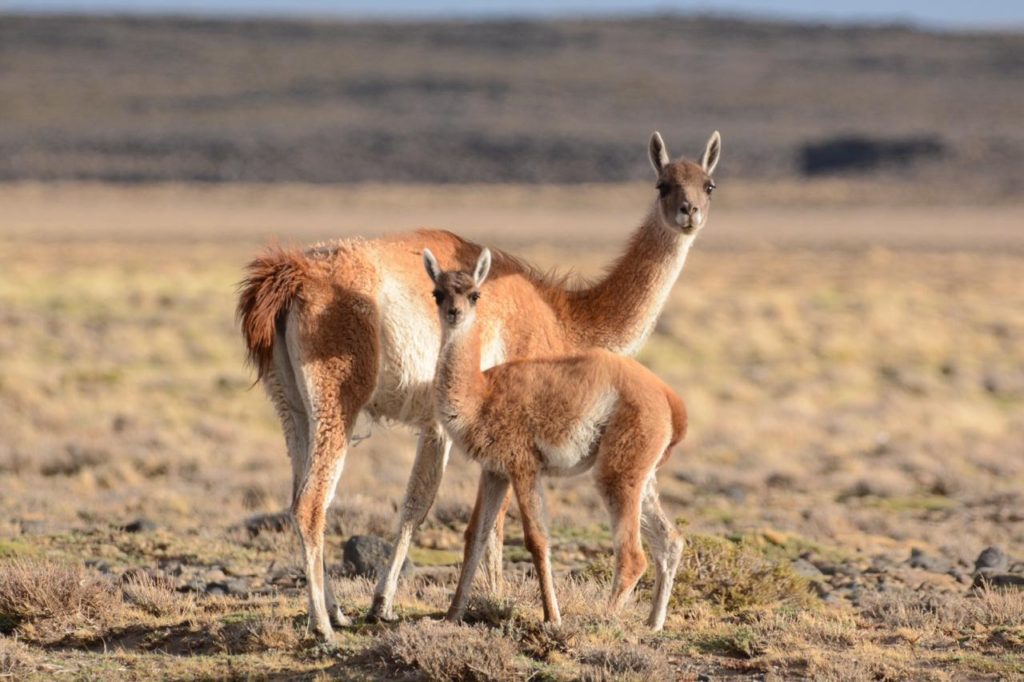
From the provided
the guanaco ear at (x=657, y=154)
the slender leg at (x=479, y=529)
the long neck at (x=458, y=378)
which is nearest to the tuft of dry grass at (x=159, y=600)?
the slender leg at (x=479, y=529)

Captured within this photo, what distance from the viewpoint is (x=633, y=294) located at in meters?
9.58

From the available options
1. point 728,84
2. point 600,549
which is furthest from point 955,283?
point 728,84

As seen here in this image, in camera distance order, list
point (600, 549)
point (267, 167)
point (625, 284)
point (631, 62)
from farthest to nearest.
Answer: point (631, 62)
point (267, 167)
point (600, 549)
point (625, 284)

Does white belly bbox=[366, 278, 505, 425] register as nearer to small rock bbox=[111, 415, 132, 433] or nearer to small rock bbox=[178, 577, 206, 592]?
small rock bbox=[178, 577, 206, 592]

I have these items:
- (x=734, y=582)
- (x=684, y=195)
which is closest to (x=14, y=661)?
(x=734, y=582)

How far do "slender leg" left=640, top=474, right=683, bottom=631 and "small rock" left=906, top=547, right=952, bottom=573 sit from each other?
10.7ft

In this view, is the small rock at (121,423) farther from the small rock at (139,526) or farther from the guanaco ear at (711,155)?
the guanaco ear at (711,155)

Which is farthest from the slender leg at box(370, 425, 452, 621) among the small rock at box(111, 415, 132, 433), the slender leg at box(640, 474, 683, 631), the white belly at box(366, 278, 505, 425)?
the small rock at box(111, 415, 132, 433)

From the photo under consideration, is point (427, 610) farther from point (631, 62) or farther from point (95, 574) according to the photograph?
point (631, 62)

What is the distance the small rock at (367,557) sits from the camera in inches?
392

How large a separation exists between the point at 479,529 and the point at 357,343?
124 cm

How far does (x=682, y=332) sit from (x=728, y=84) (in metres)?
102

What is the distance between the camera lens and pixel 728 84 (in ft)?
411

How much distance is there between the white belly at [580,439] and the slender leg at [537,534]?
15cm
